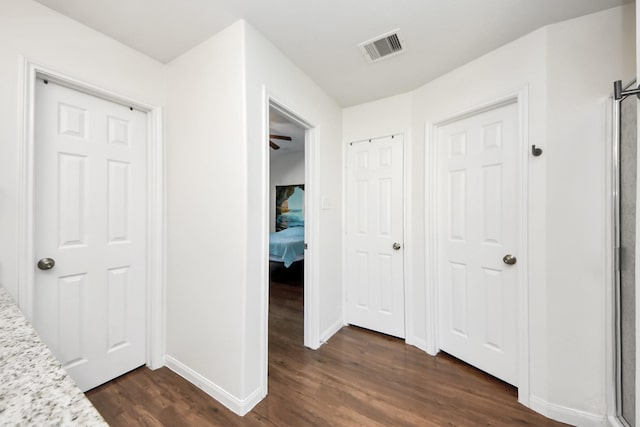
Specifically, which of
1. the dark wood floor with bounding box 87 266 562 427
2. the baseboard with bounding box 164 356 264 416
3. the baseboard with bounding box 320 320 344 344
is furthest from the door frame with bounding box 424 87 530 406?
the baseboard with bounding box 164 356 264 416

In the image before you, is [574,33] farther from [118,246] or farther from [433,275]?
[118,246]

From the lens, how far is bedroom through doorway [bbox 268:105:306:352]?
2635 millimetres

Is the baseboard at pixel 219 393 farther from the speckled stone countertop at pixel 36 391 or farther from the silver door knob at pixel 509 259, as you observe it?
the silver door knob at pixel 509 259

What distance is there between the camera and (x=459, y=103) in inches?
78.2

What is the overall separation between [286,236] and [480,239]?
3.31 m

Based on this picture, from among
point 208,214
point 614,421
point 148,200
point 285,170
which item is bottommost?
point 614,421

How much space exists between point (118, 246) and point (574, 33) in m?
3.23

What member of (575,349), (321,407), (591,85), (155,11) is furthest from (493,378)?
(155,11)

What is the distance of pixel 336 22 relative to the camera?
157 centimetres

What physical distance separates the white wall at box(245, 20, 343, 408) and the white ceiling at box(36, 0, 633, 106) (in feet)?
0.64

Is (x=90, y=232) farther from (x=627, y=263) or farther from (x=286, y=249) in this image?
(x=627, y=263)

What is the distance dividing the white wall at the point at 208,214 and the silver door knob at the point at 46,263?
625 millimetres

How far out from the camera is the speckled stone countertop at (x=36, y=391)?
48 cm

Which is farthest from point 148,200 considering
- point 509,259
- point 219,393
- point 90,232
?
point 509,259
